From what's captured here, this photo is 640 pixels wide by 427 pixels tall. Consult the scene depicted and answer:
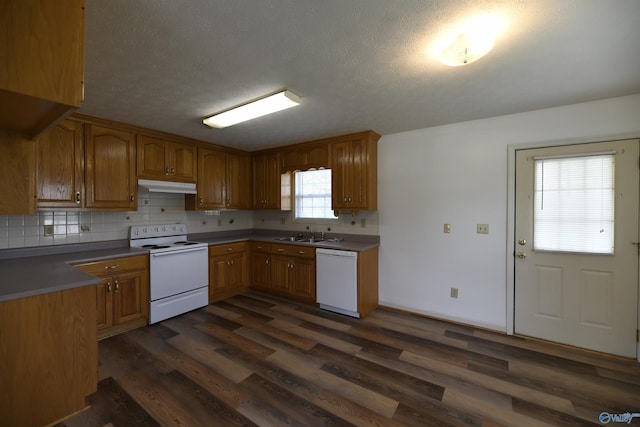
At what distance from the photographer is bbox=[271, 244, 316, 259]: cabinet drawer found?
3.57 metres

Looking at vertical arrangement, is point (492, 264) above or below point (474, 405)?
above

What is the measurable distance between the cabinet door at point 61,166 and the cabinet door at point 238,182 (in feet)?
5.83

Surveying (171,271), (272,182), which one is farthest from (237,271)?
(272,182)

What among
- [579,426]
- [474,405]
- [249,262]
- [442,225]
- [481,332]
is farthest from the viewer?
[249,262]

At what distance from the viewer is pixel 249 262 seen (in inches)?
167

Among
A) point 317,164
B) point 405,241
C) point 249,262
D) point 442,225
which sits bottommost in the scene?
point 249,262

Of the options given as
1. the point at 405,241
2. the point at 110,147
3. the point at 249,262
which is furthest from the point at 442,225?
the point at 110,147

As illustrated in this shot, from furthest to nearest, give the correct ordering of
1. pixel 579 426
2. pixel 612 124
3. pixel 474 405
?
1. pixel 612 124
2. pixel 474 405
3. pixel 579 426

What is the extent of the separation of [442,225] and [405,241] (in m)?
0.49

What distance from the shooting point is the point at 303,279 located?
3641mm

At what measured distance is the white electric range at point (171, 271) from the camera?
9.99ft

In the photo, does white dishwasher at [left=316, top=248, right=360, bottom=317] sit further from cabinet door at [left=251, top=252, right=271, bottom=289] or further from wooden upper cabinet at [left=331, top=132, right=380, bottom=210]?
cabinet door at [left=251, top=252, right=271, bottom=289]

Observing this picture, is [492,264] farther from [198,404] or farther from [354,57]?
[198,404]

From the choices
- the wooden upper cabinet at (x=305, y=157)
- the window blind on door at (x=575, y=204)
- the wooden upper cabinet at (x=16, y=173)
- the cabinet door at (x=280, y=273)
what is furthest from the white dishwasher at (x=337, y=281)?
the wooden upper cabinet at (x=16, y=173)
